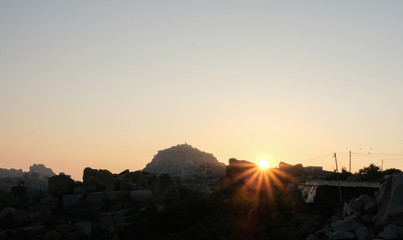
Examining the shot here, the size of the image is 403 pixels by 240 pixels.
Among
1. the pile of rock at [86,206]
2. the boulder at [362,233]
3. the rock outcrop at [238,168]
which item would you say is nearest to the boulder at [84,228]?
the pile of rock at [86,206]

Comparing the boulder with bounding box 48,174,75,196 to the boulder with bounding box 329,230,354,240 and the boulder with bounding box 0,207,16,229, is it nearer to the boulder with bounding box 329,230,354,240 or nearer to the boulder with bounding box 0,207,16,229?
the boulder with bounding box 0,207,16,229

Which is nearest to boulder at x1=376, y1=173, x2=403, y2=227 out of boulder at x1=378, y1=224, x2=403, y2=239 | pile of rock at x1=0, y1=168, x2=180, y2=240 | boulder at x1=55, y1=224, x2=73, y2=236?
boulder at x1=378, y1=224, x2=403, y2=239

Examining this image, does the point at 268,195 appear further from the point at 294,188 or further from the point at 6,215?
the point at 6,215

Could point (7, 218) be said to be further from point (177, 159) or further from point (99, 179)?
point (177, 159)

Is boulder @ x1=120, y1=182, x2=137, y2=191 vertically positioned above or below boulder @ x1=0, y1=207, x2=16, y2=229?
above

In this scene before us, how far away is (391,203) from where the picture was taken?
2005 cm

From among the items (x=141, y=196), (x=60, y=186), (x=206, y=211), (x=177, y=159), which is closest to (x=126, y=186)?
(x=141, y=196)

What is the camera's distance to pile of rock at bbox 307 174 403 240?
19.5 meters

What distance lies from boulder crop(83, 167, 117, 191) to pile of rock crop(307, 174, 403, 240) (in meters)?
44.2

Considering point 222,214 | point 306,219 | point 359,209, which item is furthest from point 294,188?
point 359,209

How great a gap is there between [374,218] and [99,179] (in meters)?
48.2

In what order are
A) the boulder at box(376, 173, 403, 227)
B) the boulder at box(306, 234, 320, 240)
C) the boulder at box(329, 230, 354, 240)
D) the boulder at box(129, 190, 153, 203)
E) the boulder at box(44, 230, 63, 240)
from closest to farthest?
the boulder at box(376, 173, 403, 227) → the boulder at box(329, 230, 354, 240) → the boulder at box(306, 234, 320, 240) → the boulder at box(44, 230, 63, 240) → the boulder at box(129, 190, 153, 203)

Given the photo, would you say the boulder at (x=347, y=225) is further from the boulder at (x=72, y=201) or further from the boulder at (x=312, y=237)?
the boulder at (x=72, y=201)

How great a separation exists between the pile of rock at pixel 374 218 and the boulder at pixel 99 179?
44.2 metres
